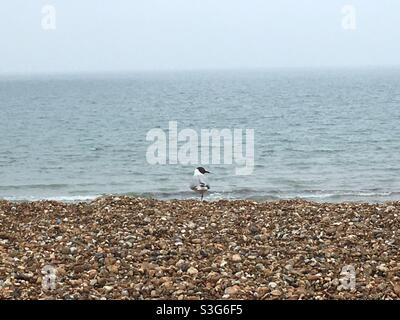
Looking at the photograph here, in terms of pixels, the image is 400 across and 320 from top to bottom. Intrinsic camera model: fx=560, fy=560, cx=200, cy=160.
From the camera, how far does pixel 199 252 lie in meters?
10.5

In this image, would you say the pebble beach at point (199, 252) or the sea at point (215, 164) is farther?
the sea at point (215, 164)

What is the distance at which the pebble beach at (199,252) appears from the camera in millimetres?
8680

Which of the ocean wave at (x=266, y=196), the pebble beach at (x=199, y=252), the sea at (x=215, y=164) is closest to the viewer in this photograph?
the pebble beach at (x=199, y=252)

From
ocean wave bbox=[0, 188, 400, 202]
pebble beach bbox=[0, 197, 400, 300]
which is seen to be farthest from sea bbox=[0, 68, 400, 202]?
pebble beach bbox=[0, 197, 400, 300]

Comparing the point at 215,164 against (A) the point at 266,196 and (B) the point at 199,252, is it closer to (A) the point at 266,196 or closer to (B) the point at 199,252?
(A) the point at 266,196

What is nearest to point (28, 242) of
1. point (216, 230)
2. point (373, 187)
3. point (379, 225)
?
point (216, 230)

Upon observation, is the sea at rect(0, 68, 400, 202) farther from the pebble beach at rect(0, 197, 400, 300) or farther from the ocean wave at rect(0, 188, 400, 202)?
the pebble beach at rect(0, 197, 400, 300)

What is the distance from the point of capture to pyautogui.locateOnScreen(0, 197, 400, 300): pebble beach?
8.68 m

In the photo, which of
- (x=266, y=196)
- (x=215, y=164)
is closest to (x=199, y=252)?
(x=266, y=196)

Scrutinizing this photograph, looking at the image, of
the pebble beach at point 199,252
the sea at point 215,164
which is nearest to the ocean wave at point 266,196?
the sea at point 215,164

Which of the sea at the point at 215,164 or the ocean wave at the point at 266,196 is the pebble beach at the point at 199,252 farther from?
the sea at the point at 215,164

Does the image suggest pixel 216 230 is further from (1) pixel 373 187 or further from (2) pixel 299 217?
(1) pixel 373 187

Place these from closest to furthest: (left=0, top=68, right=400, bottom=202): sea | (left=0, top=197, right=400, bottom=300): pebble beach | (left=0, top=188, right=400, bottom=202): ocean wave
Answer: (left=0, top=197, right=400, bottom=300): pebble beach → (left=0, top=188, right=400, bottom=202): ocean wave → (left=0, top=68, right=400, bottom=202): sea
